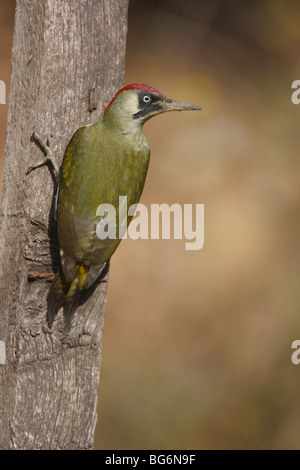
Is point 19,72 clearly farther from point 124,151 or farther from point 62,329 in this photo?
point 62,329

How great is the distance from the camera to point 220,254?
16.8 feet

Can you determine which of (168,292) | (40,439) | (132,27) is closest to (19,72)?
(40,439)

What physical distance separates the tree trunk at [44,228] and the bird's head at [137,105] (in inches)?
3.9

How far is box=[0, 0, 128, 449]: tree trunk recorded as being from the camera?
8.18 feet

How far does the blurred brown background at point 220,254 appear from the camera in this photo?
498 centimetres

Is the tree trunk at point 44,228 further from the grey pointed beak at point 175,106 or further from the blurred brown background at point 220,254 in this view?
the blurred brown background at point 220,254

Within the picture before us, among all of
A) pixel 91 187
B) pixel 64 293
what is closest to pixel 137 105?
pixel 91 187

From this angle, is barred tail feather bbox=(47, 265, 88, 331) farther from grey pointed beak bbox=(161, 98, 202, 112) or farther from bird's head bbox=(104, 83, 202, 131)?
grey pointed beak bbox=(161, 98, 202, 112)

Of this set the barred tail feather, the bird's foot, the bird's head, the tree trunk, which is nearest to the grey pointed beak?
the bird's head

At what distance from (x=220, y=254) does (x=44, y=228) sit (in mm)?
2704

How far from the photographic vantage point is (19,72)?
2.62 meters
